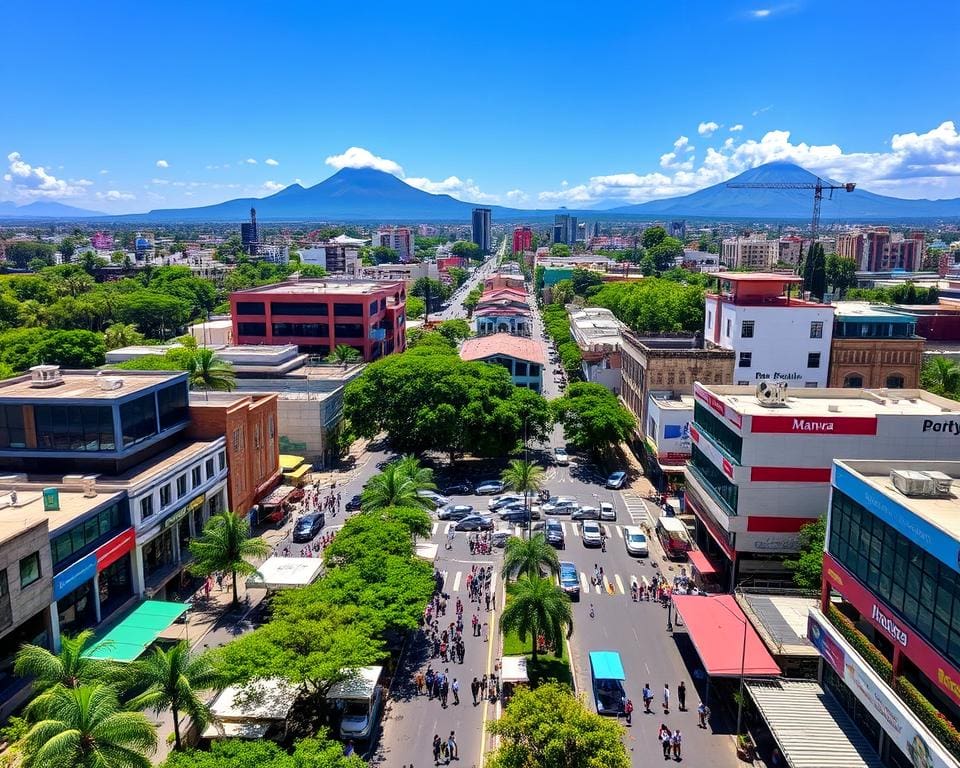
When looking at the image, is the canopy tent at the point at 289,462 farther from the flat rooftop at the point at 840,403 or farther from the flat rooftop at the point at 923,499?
A: the flat rooftop at the point at 923,499

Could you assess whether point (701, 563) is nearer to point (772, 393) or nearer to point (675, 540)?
point (675, 540)

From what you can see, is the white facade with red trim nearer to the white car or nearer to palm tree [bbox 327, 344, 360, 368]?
the white car

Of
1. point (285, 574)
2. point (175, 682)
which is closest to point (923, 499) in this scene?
point (175, 682)

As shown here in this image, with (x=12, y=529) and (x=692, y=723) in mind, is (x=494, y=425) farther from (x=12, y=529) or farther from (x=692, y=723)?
(x=12, y=529)

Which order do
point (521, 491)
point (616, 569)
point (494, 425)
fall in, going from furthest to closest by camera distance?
point (494, 425)
point (521, 491)
point (616, 569)

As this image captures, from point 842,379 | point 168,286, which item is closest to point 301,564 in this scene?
point 842,379

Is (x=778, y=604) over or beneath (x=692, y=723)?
over
